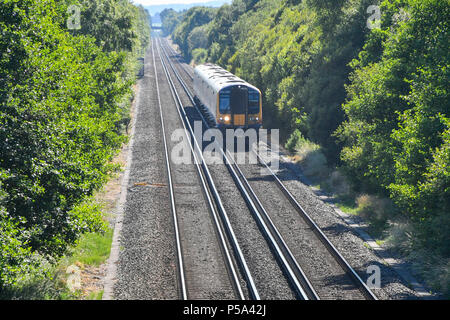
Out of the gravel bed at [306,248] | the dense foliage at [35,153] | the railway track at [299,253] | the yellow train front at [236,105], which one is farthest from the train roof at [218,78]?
the dense foliage at [35,153]

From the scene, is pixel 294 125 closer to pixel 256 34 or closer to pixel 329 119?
pixel 329 119

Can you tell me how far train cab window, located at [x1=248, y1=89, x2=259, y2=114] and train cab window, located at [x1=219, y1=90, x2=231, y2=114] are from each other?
4.24 feet

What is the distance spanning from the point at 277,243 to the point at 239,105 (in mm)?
13999

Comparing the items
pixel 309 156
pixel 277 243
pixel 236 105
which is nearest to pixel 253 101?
pixel 236 105

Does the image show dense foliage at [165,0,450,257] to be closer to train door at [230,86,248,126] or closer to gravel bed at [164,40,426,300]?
gravel bed at [164,40,426,300]

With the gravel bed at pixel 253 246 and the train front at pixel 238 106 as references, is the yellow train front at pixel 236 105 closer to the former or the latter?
the train front at pixel 238 106

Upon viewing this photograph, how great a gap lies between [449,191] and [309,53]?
61.6 feet

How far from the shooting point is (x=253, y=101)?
27.2 m

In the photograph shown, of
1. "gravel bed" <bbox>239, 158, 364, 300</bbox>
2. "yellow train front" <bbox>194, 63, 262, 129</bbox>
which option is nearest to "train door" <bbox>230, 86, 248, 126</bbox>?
"yellow train front" <bbox>194, 63, 262, 129</bbox>

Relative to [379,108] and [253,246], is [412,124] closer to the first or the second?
[379,108]

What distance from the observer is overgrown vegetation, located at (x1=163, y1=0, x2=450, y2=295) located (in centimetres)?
1314

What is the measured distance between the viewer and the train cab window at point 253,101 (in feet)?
88.7

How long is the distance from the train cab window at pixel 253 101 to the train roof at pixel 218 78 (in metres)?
0.39

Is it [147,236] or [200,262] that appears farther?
[147,236]
